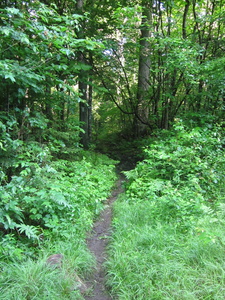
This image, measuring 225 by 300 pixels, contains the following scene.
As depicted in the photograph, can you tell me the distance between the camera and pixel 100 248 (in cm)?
334

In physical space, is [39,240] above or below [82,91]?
below

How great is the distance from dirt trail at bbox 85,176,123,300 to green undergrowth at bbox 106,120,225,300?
0.15 metres

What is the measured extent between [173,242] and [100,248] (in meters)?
1.25

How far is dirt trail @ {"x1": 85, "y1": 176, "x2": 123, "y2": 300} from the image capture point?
96.4 inches

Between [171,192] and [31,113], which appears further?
[31,113]

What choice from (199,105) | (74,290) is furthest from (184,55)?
(74,290)

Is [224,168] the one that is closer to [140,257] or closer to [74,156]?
[140,257]

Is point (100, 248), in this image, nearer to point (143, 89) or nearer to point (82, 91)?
point (82, 91)

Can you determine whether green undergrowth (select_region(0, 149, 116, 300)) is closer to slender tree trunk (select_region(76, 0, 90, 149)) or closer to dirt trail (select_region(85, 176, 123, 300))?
dirt trail (select_region(85, 176, 123, 300))

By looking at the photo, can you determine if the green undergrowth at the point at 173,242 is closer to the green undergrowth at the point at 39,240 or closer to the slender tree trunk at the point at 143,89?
the green undergrowth at the point at 39,240

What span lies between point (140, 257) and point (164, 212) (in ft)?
3.91

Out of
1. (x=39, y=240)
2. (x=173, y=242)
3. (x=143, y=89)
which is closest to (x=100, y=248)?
(x=39, y=240)

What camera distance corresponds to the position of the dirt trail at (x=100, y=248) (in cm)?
245

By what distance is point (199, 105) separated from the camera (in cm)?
838
